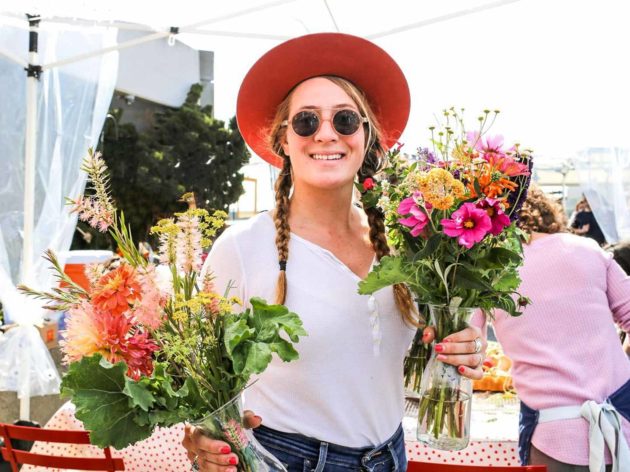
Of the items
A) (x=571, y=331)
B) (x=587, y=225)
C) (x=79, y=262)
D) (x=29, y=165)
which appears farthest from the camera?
(x=587, y=225)

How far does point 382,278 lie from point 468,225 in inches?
8.3

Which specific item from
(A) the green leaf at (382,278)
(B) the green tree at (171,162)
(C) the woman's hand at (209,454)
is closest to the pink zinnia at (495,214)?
(A) the green leaf at (382,278)

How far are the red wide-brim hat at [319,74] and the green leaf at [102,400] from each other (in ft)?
3.16

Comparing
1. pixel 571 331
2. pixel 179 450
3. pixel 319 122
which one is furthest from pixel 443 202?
pixel 179 450

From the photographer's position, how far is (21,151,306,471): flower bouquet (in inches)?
39.1

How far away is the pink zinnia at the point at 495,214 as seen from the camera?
1.31 metres

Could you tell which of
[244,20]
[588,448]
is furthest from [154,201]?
[588,448]

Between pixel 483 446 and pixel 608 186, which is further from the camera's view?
pixel 608 186

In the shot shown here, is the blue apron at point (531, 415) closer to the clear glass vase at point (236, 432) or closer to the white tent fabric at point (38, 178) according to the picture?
the clear glass vase at point (236, 432)

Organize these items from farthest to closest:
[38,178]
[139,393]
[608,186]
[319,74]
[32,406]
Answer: [608,186] → [32,406] → [38,178] → [319,74] → [139,393]

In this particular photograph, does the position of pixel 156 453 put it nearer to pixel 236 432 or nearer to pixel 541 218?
pixel 236 432

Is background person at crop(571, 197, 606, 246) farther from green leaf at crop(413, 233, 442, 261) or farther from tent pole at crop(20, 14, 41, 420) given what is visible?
green leaf at crop(413, 233, 442, 261)

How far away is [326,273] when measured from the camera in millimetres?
1506

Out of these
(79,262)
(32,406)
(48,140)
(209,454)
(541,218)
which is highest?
(48,140)
